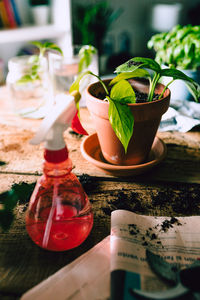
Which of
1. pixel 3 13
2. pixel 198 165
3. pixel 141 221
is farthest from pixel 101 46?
pixel 141 221

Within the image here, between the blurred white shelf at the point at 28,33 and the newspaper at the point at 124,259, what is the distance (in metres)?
1.65

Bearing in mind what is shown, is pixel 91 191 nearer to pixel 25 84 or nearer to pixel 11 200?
pixel 11 200

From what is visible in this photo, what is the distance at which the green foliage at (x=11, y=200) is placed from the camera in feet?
1.62

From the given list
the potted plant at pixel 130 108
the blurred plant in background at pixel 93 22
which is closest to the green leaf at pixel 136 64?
the potted plant at pixel 130 108

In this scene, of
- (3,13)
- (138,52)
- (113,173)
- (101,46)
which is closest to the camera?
(113,173)

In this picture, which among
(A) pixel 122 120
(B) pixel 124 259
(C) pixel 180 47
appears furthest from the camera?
(C) pixel 180 47

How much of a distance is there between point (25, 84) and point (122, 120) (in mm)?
628

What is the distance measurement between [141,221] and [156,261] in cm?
9

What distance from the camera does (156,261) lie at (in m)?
0.41

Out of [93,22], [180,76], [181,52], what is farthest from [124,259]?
[93,22]

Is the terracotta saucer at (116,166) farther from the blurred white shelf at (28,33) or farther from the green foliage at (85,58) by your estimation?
the blurred white shelf at (28,33)

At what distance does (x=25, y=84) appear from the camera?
1.02 metres

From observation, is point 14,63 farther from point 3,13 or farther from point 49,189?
point 3,13

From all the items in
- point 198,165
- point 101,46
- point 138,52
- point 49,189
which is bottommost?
point 138,52
